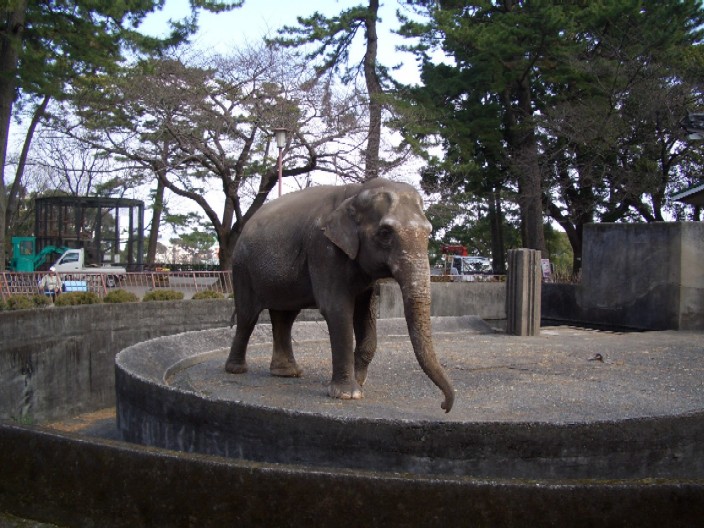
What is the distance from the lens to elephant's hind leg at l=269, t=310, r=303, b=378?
7.96 metres

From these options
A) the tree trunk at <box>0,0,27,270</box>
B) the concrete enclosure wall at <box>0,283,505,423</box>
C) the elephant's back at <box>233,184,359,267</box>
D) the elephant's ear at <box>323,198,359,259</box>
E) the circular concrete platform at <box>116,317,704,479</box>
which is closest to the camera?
the circular concrete platform at <box>116,317,704,479</box>

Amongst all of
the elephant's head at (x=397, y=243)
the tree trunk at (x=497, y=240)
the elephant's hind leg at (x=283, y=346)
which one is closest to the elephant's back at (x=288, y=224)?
the elephant's head at (x=397, y=243)

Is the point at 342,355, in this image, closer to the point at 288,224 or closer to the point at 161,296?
the point at 288,224

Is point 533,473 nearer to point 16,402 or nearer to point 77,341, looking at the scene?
point 16,402

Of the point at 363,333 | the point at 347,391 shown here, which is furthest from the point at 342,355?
the point at 363,333

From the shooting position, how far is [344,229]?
6383 mm

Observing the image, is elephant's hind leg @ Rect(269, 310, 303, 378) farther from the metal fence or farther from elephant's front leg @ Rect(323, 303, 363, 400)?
the metal fence

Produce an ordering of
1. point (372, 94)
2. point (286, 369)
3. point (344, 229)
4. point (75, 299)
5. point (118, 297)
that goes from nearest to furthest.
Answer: point (344, 229), point (286, 369), point (75, 299), point (118, 297), point (372, 94)

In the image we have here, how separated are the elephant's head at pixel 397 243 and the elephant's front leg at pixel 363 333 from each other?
2.60 feet

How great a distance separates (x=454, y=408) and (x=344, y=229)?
1874 millimetres

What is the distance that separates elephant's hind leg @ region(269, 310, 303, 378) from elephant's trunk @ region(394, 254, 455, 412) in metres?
2.40

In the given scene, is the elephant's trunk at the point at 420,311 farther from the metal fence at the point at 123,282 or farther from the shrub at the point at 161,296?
the metal fence at the point at 123,282

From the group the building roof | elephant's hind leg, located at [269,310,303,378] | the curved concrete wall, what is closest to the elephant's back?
elephant's hind leg, located at [269,310,303,378]

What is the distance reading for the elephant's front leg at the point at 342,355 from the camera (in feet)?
21.5
